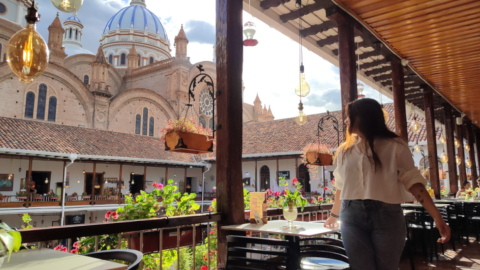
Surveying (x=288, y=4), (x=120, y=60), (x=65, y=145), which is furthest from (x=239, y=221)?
(x=120, y=60)

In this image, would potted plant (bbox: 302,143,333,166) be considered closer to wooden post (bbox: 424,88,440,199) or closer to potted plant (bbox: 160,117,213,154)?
potted plant (bbox: 160,117,213,154)

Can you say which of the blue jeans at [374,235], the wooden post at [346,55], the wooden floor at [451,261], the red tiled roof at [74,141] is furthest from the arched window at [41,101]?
the blue jeans at [374,235]

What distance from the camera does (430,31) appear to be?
15.7ft

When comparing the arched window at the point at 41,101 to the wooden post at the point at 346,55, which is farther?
the arched window at the point at 41,101

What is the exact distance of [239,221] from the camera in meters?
2.91

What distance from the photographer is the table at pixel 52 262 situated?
1304mm

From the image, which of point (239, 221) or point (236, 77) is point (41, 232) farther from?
point (236, 77)

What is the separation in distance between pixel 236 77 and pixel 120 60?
131 ft

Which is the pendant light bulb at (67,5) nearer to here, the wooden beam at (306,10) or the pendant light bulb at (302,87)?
the wooden beam at (306,10)

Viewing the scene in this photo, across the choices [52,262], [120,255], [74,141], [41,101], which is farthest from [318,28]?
[41,101]

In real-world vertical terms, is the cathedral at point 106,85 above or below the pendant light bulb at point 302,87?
above

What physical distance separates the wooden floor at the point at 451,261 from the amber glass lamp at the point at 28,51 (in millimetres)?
4615

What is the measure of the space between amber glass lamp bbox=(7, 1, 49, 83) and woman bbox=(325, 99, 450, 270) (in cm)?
227

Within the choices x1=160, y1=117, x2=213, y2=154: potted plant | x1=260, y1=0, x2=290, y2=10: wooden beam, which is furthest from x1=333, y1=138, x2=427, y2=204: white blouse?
x1=260, y1=0, x2=290, y2=10: wooden beam
